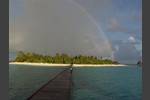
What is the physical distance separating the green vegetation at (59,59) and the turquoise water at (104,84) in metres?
0.11

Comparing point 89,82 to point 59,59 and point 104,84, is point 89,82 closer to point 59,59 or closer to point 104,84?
point 104,84

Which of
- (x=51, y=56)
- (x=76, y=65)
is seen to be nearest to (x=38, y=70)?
(x=51, y=56)

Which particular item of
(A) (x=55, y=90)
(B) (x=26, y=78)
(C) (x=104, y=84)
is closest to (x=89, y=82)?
(C) (x=104, y=84)

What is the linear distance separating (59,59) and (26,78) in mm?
486

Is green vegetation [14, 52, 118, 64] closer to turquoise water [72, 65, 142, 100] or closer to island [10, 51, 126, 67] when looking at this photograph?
island [10, 51, 126, 67]

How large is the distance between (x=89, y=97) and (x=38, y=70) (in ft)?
2.38

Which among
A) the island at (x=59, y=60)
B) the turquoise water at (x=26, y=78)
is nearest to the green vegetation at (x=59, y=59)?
the island at (x=59, y=60)

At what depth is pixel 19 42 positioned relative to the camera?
3.06 metres

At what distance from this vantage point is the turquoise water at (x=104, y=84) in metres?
3.22

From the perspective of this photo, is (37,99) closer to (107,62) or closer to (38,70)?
(38,70)

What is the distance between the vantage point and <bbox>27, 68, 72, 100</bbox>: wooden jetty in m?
3.13

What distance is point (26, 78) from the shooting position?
3311mm

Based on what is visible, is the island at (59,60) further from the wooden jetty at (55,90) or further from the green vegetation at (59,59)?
the wooden jetty at (55,90)

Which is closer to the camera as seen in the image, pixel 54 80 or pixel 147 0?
pixel 147 0
